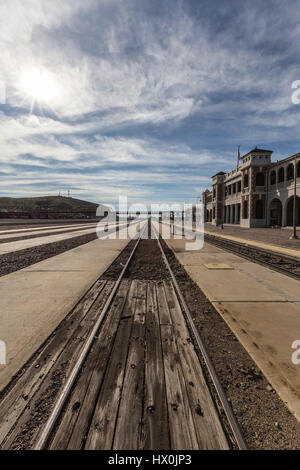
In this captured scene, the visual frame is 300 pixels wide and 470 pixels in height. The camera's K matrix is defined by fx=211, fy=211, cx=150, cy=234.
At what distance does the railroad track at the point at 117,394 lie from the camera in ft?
6.15

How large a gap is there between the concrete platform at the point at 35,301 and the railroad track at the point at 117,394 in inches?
9.5

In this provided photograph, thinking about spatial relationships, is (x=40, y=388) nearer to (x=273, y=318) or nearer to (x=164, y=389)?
(x=164, y=389)

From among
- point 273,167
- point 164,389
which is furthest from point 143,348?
point 273,167

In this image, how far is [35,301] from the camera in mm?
5031

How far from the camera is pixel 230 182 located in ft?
141

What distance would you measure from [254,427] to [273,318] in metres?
2.63

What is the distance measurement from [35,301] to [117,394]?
3.58 m

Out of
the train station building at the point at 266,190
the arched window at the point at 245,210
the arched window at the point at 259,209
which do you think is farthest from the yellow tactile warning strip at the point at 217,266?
the arched window at the point at 245,210

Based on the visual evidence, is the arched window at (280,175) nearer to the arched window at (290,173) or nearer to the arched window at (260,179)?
the arched window at (290,173)

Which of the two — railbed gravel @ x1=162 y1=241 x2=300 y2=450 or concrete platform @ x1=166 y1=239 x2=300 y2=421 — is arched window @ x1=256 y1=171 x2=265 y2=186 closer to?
concrete platform @ x1=166 y1=239 x2=300 y2=421

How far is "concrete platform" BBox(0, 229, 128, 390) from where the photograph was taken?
3.25 m

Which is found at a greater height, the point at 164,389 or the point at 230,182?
the point at 230,182

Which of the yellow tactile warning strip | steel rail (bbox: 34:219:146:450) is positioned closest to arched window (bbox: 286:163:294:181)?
the yellow tactile warning strip

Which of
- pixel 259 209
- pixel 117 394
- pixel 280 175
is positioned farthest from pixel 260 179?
pixel 117 394
